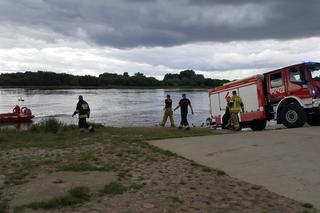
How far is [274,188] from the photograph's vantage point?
7.41m

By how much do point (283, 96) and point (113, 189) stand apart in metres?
12.5

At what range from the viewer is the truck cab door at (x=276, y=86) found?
A: 59.1ft

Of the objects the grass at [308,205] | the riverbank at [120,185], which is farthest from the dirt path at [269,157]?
the riverbank at [120,185]

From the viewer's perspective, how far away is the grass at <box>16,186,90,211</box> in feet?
19.8

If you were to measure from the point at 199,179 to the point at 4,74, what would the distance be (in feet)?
528

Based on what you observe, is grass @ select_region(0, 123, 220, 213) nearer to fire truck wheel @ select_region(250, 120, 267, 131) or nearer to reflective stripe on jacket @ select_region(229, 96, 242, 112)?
reflective stripe on jacket @ select_region(229, 96, 242, 112)

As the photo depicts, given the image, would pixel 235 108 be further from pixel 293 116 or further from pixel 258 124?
pixel 293 116

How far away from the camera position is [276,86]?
18.2 metres

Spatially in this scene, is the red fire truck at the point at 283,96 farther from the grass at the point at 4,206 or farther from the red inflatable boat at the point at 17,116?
the red inflatable boat at the point at 17,116

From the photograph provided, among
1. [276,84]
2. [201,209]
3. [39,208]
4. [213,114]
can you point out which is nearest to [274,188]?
[201,209]

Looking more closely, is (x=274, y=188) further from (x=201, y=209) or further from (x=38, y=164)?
(x=38, y=164)

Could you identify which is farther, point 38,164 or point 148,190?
point 38,164

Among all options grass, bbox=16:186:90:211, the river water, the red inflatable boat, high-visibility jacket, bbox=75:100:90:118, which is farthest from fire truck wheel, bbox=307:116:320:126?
the red inflatable boat

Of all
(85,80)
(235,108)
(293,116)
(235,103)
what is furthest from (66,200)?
(85,80)
